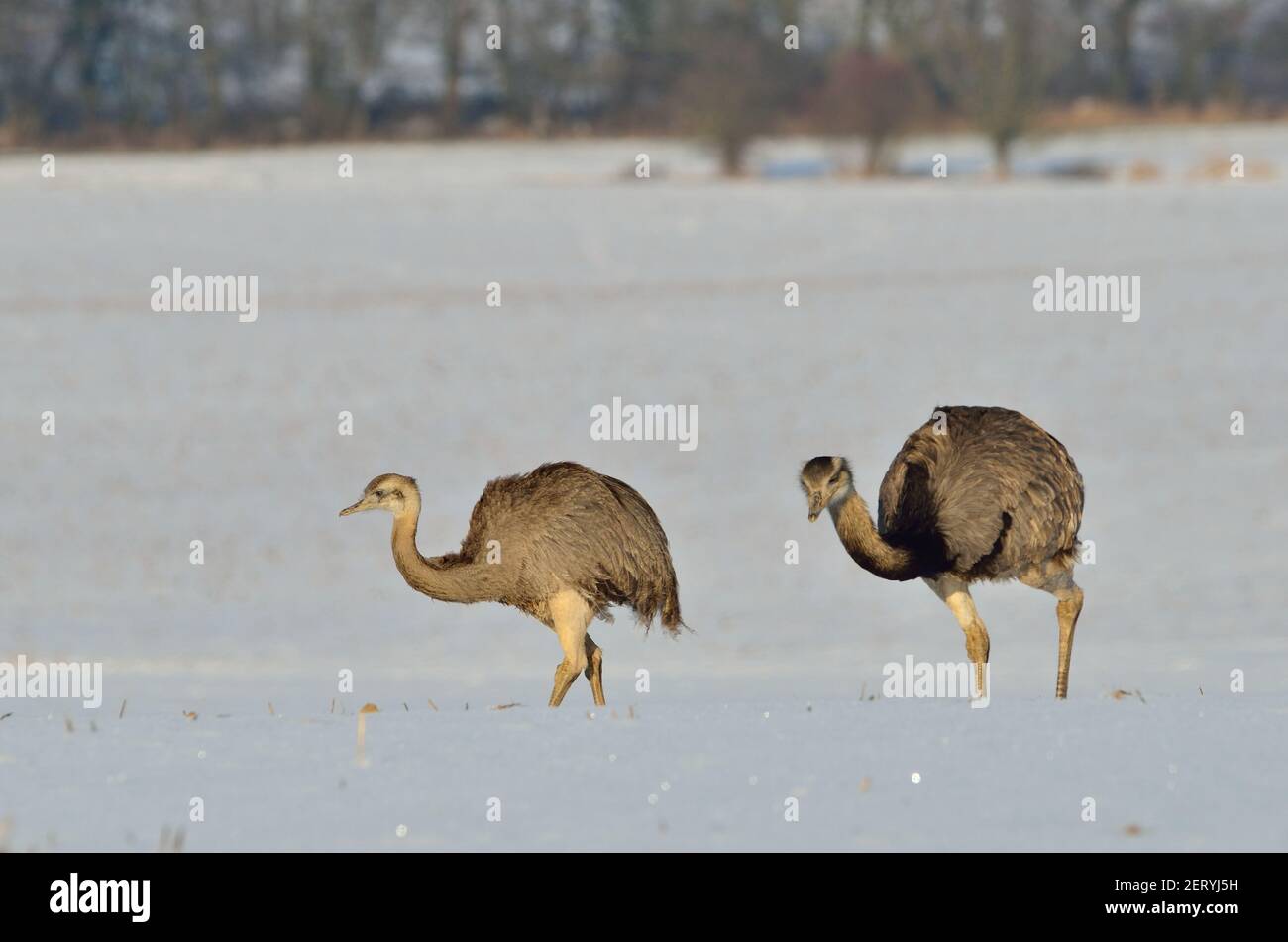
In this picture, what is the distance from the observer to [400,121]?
66.3 metres

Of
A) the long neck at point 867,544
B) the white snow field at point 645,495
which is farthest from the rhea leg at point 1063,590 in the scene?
the white snow field at point 645,495

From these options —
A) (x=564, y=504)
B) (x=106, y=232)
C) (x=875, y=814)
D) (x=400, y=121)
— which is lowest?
(x=875, y=814)

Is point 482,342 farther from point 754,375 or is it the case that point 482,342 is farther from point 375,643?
point 375,643

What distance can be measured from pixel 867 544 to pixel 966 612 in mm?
901

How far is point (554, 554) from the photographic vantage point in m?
9.53

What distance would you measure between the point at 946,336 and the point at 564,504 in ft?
68.4

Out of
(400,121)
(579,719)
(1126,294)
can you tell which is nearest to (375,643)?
(579,719)

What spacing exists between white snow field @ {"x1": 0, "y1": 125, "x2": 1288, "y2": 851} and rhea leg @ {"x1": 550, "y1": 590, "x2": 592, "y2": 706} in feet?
2.21

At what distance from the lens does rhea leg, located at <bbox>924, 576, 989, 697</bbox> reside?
9.92 meters

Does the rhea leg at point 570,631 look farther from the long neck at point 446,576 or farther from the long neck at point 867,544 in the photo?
the long neck at point 867,544

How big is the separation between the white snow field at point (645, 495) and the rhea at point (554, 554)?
0.78 metres

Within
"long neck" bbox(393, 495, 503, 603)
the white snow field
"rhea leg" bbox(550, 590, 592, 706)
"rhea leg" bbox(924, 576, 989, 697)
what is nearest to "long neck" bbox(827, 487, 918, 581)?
"rhea leg" bbox(924, 576, 989, 697)

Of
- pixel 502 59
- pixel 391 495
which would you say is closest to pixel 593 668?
pixel 391 495
